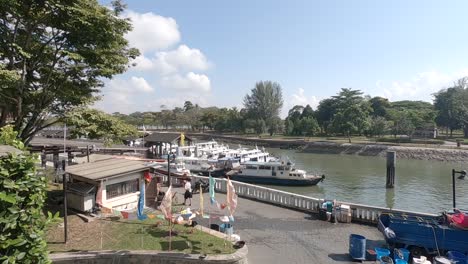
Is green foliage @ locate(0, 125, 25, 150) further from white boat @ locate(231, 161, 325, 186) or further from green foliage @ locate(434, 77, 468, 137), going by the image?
green foliage @ locate(434, 77, 468, 137)

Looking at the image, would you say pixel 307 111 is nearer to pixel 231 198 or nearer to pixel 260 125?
pixel 260 125

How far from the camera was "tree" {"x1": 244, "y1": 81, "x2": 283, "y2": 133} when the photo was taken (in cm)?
11375

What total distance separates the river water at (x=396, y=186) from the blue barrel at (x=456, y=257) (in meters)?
18.7

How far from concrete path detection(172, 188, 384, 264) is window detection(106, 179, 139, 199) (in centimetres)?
421

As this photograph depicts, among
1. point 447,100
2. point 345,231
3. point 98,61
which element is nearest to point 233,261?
point 345,231

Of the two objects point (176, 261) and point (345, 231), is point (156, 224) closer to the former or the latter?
point (176, 261)

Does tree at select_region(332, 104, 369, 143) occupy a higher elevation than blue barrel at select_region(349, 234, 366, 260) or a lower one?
higher

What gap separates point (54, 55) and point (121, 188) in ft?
24.1

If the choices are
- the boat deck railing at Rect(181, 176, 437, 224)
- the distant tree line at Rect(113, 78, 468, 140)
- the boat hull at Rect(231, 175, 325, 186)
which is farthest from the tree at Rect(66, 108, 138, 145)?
the distant tree line at Rect(113, 78, 468, 140)

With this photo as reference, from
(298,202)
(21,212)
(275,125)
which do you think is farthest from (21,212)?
(275,125)

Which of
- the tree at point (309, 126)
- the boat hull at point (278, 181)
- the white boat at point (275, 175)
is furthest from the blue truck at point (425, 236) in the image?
the tree at point (309, 126)

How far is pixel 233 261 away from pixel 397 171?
46.5 metres

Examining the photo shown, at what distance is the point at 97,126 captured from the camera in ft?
51.8

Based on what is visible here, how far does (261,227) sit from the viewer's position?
669 inches
